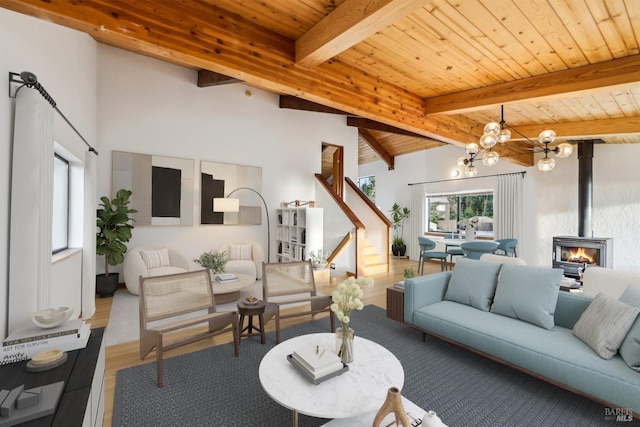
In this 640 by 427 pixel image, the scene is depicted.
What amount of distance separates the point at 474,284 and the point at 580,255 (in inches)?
161

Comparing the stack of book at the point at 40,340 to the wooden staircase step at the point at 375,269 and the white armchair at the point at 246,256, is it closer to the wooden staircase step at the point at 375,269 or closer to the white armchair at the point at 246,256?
the white armchair at the point at 246,256

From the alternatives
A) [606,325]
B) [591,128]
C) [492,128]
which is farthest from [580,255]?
[606,325]

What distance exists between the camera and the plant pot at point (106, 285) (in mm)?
4354

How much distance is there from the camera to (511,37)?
94.7 inches

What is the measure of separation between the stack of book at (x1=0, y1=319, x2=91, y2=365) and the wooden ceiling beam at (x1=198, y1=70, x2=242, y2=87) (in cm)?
439

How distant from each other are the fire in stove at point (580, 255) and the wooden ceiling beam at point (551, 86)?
3.85m

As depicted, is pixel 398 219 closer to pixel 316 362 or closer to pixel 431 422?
pixel 316 362

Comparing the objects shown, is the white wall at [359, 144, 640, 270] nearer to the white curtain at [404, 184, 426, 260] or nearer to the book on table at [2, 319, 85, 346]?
the white curtain at [404, 184, 426, 260]

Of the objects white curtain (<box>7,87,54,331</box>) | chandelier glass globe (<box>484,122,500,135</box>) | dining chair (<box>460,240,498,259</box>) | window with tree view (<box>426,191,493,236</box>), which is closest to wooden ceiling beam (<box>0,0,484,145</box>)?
white curtain (<box>7,87,54,331</box>)

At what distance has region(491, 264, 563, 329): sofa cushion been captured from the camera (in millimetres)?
2406

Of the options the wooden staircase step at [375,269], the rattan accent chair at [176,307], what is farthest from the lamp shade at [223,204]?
the wooden staircase step at [375,269]

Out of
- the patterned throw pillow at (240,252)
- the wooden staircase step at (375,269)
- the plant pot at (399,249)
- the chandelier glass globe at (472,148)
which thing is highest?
the chandelier glass globe at (472,148)

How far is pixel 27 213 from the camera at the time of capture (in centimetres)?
185

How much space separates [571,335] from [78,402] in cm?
323
